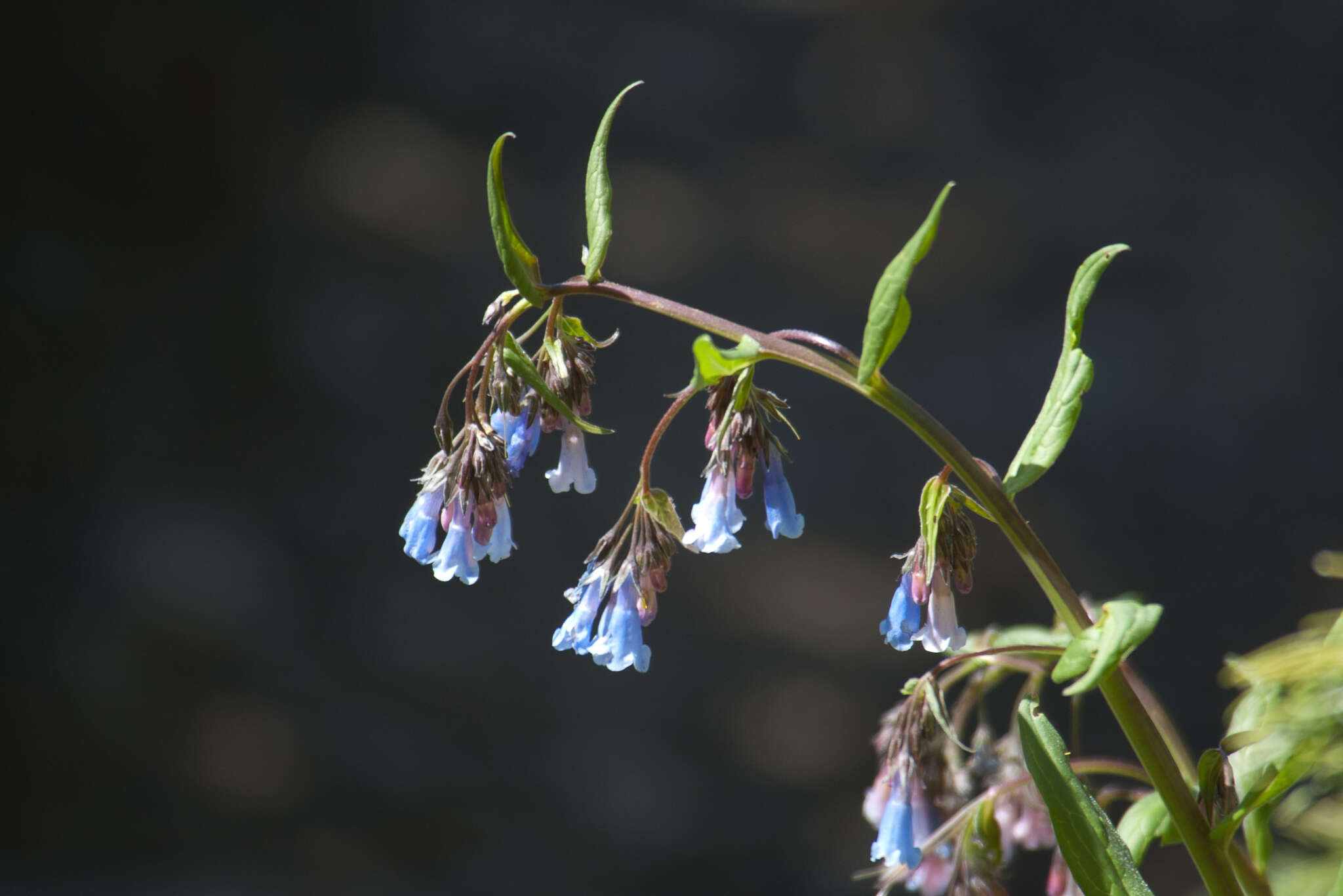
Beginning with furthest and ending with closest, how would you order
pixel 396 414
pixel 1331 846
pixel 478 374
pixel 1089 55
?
pixel 396 414
pixel 1089 55
pixel 478 374
pixel 1331 846

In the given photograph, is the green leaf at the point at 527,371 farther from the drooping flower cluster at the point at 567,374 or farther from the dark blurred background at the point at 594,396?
the dark blurred background at the point at 594,396

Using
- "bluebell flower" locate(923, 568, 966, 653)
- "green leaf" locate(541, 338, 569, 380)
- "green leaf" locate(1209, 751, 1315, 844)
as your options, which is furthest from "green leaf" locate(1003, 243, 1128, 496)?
"green leaf" locate(541, 338, 569, 380)

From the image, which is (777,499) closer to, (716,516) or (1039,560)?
(716,516)

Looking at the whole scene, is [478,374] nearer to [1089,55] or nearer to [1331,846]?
[1331,846]

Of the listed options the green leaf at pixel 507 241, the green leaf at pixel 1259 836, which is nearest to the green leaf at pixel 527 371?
the green leaf at pixel 507 241

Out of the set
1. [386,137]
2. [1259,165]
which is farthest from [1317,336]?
[386,137]

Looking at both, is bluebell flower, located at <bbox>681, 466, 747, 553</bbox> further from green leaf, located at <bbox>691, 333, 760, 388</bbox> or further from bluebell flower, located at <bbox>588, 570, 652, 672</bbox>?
green leaf, located at <bbox>691, 333, 760, 388</bbox>
